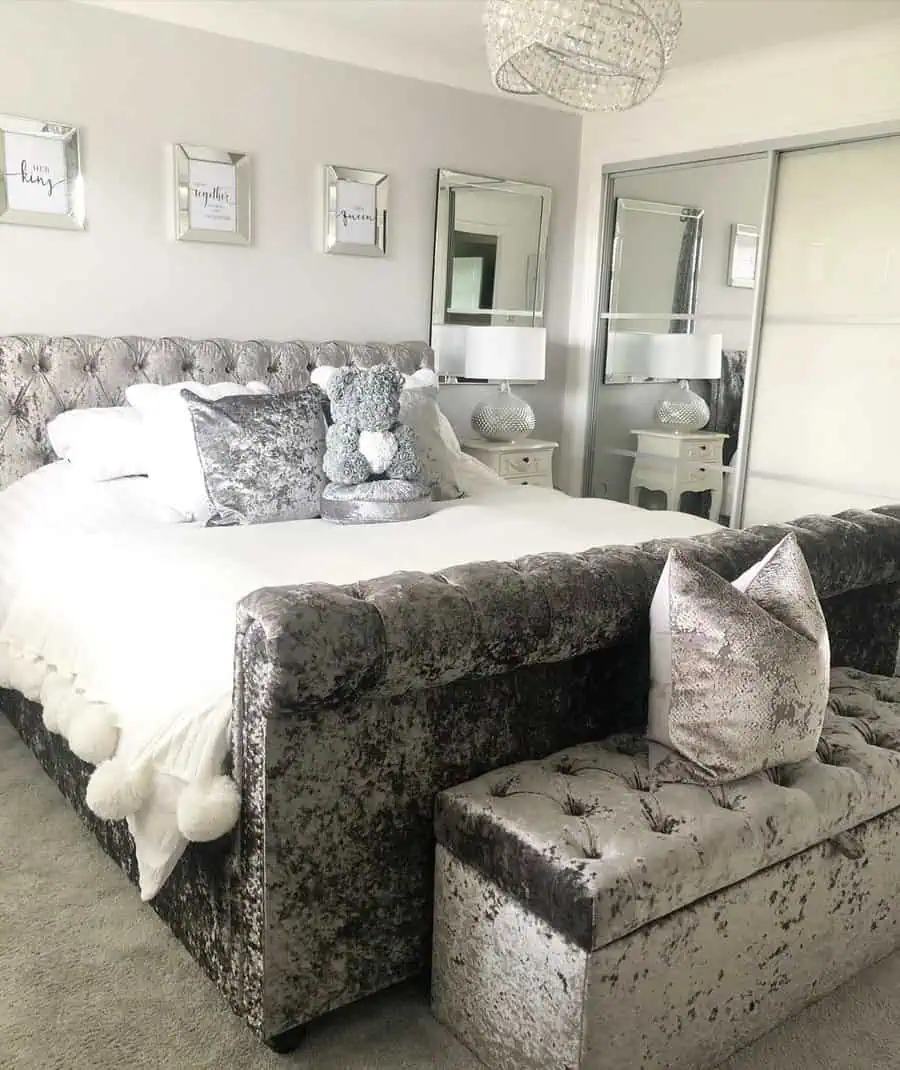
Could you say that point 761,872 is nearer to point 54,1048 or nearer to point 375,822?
point 375,822

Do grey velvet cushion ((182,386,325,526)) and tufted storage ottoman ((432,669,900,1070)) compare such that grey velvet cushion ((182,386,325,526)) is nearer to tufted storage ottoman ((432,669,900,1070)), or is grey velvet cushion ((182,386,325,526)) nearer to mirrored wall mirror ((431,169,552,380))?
tufted storage ottoman ((432,669,900,1070))

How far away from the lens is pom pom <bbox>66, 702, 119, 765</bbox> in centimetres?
→ 184

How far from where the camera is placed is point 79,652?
2.11 meters

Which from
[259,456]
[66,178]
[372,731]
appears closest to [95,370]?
[66,178]

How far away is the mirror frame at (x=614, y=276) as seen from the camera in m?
4.28

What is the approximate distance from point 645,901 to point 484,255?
3.46 m

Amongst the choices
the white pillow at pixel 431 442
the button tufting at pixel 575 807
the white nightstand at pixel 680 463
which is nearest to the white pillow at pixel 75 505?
the white pillow at pixel 431 442

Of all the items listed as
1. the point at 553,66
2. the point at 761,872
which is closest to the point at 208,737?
the point at 761,872

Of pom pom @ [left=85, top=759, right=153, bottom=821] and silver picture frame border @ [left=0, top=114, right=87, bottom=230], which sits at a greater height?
silver picture frame border @ [left=0, top=114, right=87, bottom=230]

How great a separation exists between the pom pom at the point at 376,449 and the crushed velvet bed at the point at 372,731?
1.05 metres

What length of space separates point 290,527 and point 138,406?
85 cm

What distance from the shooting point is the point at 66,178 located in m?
3.32

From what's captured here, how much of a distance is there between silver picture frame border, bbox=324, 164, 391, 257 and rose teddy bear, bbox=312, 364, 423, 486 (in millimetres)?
1287

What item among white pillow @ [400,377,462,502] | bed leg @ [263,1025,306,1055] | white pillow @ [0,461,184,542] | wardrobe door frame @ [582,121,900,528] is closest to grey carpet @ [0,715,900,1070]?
bed leg @ [263,1025,306,1055]
